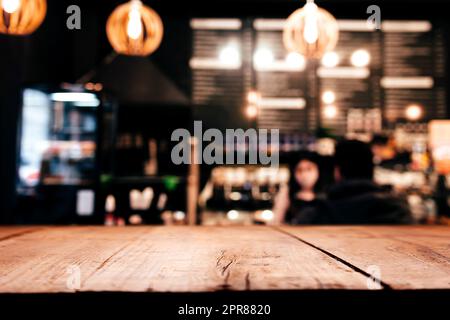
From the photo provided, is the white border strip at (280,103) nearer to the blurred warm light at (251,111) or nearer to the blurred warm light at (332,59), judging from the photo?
the blurred warm light at (251,111)

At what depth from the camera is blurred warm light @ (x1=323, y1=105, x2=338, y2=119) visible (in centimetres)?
583

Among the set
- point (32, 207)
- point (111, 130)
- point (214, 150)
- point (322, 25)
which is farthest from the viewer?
point (214, 150)

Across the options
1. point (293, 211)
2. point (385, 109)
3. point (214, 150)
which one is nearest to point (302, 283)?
point (293, 211)

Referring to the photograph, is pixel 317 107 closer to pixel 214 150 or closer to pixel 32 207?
pixel 214 150

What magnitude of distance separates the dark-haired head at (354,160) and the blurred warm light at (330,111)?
3.27 meters

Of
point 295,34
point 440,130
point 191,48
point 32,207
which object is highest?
point 191,48

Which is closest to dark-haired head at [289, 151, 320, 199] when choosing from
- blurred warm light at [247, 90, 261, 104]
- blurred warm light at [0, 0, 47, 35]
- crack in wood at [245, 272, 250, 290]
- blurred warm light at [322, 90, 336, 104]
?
blurred warm light at [247, 90, 261, 104]

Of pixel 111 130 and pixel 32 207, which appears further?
pixel 111 130

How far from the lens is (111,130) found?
473 centimetres

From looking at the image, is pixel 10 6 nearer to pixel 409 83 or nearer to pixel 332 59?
pixel 332 59

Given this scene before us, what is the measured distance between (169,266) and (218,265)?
9 centimetres

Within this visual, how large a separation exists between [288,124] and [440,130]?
1.84m

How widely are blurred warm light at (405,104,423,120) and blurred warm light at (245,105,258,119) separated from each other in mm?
2066

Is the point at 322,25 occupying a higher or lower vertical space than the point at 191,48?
lower
